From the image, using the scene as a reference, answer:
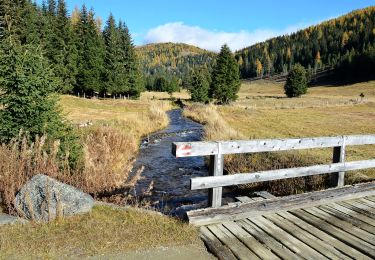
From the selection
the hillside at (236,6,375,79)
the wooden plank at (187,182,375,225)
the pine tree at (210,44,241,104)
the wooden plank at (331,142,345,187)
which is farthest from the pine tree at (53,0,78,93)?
the hillside at (236,6,375,79)

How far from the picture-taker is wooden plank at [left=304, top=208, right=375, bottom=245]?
18.6 feet

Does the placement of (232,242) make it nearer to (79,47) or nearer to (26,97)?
(26,97)

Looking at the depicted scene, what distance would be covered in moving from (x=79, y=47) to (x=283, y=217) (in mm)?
59937

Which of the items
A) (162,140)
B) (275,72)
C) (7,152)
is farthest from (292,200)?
(275,72)

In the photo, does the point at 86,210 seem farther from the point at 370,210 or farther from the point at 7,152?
the point at 370,210

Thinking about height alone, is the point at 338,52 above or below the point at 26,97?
above

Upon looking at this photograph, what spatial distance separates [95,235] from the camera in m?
5.39

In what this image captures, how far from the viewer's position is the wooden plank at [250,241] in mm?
5016

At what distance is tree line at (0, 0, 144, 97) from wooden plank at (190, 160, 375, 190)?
46.4 metres

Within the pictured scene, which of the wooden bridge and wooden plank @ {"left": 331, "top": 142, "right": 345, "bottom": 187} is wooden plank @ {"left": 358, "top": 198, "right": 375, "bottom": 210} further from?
wooden plank @ {"left": 331, "top": 142, "right": 345, "bottom": 187}

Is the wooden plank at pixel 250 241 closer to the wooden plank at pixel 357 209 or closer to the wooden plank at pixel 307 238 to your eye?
the wooden plank at pixel 307 238

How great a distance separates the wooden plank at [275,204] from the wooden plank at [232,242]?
0.79 feet

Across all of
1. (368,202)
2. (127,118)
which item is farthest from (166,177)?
(127,118)

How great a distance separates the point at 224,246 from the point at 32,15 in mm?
53589
